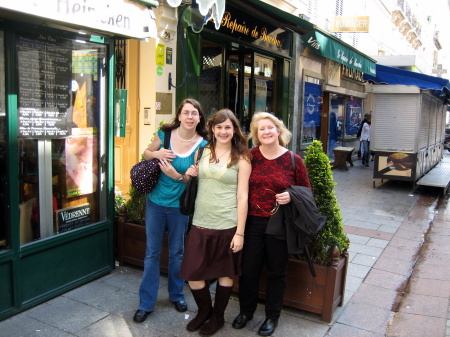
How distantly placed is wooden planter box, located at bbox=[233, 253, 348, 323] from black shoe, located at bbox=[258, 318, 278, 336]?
427mm

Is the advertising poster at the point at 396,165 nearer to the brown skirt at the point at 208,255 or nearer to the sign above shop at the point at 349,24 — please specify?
the sign above shop at the point at 349,24

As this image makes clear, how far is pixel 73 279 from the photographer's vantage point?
432cm

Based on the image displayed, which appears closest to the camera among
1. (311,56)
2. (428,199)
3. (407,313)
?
(407,313)

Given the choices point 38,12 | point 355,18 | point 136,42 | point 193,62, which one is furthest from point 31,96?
point 355,18

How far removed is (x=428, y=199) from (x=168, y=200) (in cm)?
769

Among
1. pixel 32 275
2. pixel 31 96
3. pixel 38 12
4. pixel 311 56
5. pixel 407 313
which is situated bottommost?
pixel 407 313

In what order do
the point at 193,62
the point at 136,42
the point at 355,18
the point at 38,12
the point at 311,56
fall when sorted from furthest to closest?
1. the point at 355,18
2. the point at 311,56
3. the point at 193,62
4. the point at 136,42
5. the point at 38,12

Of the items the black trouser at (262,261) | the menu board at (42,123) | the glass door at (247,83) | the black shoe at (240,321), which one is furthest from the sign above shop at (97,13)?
the glass door at (247,83)

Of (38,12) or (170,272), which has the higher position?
(38,12)

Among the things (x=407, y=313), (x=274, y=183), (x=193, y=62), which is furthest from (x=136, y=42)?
(x=407, y=313)

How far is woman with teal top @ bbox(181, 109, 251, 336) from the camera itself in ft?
11.2

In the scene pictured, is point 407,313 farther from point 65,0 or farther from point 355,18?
point 355,18

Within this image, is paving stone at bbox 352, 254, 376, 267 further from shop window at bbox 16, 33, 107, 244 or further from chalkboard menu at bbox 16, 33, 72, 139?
chalkboard menu at bbox 16, 33, 72, 139

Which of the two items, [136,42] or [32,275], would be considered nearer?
[32,275]
